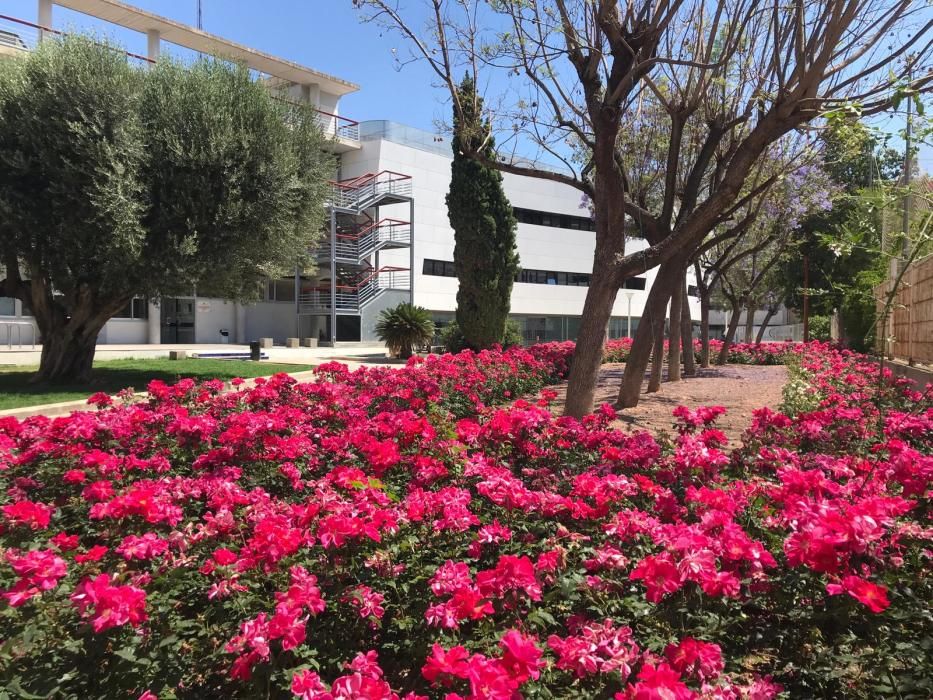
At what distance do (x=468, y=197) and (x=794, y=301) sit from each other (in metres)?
18.7

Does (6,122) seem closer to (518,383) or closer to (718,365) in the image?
(518,383)

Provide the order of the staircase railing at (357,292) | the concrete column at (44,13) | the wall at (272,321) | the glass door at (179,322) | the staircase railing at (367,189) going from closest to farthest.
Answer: the concrete column at (44,13)
the staircase railing at (367,189)
the staircase railing at (357,292)
the glass door at (179,322)
the wall at (272,321)

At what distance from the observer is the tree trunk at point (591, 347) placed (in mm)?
6648

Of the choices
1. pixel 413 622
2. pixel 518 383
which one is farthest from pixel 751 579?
pixel 518 383

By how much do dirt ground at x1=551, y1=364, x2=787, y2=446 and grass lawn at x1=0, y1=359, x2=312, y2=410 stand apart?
24.3 feet

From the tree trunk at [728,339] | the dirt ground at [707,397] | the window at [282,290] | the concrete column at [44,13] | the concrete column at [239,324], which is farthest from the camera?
the window at [282,290]

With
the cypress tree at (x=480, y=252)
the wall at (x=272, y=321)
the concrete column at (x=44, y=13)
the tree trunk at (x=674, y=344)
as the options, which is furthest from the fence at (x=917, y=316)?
the concrete column at (x=44, y=13)

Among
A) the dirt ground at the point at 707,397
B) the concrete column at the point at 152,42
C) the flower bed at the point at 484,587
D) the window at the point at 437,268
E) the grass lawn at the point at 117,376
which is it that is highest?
the concrete column at the point at 152,42

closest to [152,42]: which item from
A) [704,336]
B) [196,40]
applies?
[196,40]

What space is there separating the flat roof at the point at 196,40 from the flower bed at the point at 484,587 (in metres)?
25.0

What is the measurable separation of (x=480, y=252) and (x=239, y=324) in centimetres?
1580

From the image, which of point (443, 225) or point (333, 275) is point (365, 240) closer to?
point (333, 275)

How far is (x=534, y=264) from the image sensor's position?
125 feet

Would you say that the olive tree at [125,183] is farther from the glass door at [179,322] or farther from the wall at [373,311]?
the glass door at [179,322]
